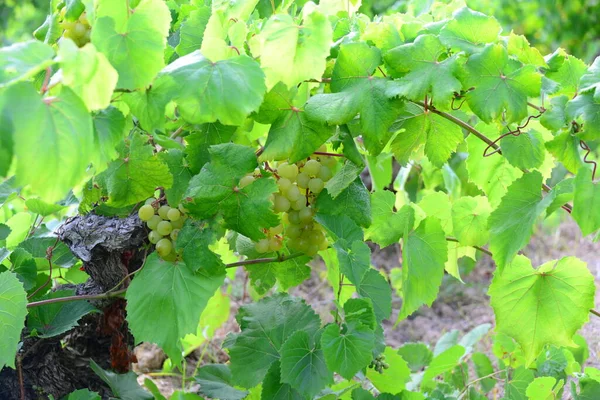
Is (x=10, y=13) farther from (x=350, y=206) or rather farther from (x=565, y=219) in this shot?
(x=350, y=206)

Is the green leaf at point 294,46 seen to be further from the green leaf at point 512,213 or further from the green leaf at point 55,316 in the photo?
the green leaf at point 55,316

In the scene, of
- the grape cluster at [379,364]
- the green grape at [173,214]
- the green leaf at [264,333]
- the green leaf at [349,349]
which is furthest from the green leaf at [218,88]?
the grape cluster at [379,364]

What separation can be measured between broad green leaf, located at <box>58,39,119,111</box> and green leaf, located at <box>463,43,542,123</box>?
1.42 ft

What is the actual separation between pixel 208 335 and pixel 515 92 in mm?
1160

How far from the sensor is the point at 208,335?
177 cm

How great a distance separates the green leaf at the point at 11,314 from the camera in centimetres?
91

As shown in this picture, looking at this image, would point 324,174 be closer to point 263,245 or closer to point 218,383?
point 263,245

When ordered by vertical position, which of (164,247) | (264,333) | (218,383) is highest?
(164,247)

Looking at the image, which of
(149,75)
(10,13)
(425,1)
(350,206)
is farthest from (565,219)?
(10,13)

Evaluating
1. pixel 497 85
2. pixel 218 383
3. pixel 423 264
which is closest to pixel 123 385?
pixel 218 383

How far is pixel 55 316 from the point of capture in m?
1.12

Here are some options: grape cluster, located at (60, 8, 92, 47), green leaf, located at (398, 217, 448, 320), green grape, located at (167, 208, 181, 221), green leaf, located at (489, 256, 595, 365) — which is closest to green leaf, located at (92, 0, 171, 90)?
grape cluster, located at (60, 8, 92, 47)

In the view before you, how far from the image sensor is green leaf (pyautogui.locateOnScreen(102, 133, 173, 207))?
3.02ft

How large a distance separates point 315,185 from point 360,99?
18 cm
